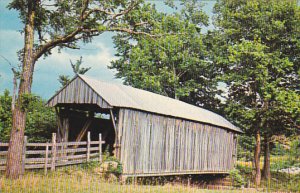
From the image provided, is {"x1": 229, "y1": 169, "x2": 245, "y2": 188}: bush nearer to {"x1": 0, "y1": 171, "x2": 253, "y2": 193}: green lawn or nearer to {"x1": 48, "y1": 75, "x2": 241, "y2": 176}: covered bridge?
{"x1": 48, "y1": 75, "x2": 241, "y2": 176}: covered bridge

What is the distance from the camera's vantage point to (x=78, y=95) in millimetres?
19500

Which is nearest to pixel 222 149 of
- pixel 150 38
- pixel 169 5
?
pixel 150 38

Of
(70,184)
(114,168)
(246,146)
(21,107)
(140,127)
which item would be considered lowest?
(70,184)

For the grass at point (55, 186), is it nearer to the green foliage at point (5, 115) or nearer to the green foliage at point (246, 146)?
the green foliage at point (5, 115)

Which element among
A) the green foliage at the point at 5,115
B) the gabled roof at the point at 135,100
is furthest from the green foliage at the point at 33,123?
the gabled roof at the point at 135,100

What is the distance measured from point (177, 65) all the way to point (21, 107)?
1123 inches

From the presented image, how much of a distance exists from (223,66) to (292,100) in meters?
9.60

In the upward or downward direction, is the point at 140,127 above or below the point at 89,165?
above

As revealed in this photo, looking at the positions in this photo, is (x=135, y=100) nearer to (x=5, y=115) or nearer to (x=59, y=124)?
(x=59, y=124)

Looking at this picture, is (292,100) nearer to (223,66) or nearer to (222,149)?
(222,149)

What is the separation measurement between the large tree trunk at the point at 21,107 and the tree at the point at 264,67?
789 inches

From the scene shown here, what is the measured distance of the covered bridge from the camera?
19188 mm

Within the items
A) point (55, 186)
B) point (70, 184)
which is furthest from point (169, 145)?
point (55, 186)

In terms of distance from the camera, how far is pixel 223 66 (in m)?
38.3
